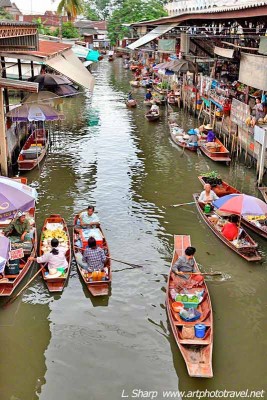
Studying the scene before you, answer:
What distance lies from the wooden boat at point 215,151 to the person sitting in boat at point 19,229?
37.5 ft

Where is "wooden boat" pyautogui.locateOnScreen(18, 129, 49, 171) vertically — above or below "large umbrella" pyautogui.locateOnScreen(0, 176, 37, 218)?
below

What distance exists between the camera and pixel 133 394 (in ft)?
28.2

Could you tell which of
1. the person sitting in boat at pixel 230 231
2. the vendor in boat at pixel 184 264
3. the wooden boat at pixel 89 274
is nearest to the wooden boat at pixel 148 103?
the person sitting in boat at pixel 230 231

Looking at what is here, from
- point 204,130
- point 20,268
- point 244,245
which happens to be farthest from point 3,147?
point 204,130

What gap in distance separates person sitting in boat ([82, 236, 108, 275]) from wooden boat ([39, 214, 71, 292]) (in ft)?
2.16

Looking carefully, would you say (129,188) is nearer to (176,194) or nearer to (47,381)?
(176,194)

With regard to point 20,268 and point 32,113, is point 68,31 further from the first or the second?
point 20,268

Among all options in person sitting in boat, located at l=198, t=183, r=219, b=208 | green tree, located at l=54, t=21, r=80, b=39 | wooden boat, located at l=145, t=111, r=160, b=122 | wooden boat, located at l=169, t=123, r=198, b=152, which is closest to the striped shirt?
person sitting in boat, located at l=198, t=183, r=219, b=208

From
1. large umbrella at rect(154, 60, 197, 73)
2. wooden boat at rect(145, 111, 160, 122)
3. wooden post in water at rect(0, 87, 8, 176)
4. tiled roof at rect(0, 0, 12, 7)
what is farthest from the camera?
tiled roof at rect(0, 0, 12, 7)

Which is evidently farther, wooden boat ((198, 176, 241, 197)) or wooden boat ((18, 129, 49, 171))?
wooden boat ((18, 129, 49, 171))

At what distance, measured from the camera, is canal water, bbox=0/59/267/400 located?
8945 millimetres

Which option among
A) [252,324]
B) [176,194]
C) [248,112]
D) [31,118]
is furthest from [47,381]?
[248,112]

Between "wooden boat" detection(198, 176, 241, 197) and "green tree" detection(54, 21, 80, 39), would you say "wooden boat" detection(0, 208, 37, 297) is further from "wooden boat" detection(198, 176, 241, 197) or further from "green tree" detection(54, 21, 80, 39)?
"green tree" detection(54, 21, 80, 39)

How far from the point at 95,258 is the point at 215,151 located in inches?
493
